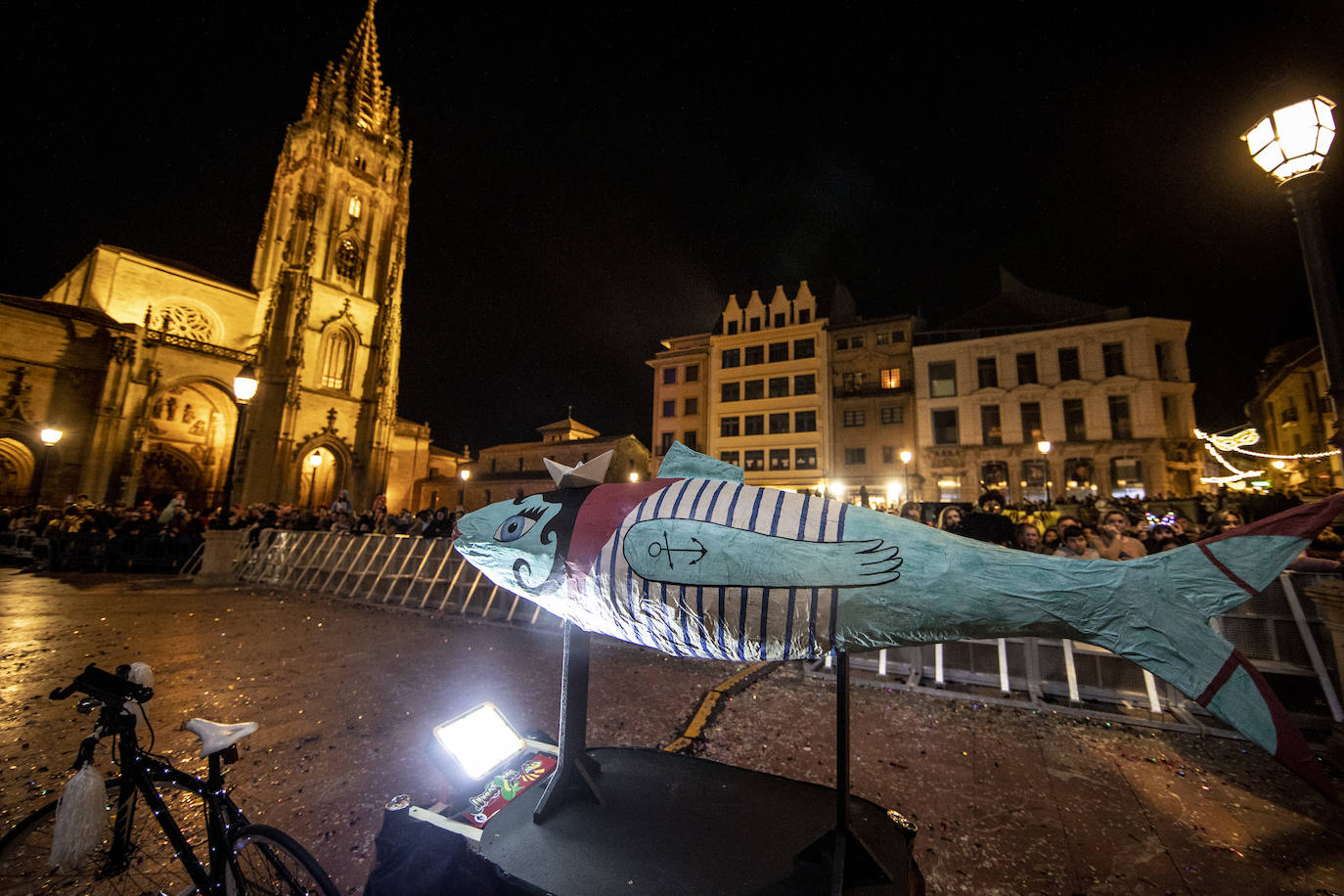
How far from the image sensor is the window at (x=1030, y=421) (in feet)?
87.8

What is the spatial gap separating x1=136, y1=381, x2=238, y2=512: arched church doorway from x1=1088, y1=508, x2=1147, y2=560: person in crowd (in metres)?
35.6

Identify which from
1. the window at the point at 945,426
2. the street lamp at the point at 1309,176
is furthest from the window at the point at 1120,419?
the street lamp at the point at 1309,176

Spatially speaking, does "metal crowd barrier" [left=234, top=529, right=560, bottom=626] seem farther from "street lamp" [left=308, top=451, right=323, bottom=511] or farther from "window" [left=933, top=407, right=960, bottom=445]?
"window" [left=933, top=407, right=960, bottom=445]

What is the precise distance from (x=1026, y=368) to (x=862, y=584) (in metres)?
32.7

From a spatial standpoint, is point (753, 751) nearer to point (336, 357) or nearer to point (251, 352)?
point (336, 357)

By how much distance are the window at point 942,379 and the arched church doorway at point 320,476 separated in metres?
35.5

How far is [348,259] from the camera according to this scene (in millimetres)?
33438

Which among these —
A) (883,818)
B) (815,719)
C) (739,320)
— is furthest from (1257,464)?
(883,818)

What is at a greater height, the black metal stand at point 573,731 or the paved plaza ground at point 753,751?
the black metal stand at point 573,731

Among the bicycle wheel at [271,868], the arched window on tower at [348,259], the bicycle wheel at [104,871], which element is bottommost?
the bicycle wheel at [104,871]

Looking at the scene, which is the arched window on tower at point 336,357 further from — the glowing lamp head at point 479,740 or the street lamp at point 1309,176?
the street lamp at point 1309,176

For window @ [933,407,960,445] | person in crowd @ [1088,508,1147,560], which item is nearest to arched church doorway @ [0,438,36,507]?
person in crowd @ [1088,508,1147,560]

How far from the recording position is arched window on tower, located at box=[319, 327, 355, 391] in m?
31.6

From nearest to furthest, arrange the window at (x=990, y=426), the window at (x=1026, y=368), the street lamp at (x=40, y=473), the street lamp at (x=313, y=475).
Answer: the street lamp at (x=40, y=473) < the window at (x=990, y=426) < the window at (x=1026, y=368) < the street lamp at (x=313, y=475)
